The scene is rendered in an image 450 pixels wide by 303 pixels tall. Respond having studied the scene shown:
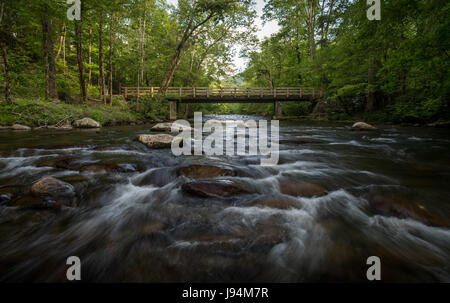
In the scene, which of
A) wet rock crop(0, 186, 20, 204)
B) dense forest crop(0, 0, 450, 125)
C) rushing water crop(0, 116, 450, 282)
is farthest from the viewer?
dense forest crop(0, 0, 450, 125)

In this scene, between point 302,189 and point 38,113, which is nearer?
point 302,189

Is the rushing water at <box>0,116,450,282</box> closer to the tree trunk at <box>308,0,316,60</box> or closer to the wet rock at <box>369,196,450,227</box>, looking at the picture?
the wet rock at <box>369,196,450,227</box>

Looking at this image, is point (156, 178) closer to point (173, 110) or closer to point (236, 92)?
point (173, 110)

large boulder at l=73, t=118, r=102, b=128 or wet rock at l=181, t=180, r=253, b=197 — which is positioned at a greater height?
large boulder at l=73, t=118, r=102, b=128

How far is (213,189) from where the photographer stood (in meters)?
2.45

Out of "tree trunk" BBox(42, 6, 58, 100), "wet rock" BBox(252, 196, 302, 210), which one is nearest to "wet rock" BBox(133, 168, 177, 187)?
"wet rock" BBox(252, 196, 302, 210)

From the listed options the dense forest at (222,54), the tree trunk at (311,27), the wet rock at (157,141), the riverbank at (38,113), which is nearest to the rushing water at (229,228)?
the wet rock at (157,141)

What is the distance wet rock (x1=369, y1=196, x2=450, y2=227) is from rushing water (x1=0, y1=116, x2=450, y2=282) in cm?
1

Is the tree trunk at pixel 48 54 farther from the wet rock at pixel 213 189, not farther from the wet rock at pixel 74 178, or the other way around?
the wet rock at pixel 213 189

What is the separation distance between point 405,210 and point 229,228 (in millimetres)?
1969

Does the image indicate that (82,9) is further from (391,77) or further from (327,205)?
(391,77)

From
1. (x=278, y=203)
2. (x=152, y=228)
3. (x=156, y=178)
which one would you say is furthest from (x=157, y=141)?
(x=278, y=203)

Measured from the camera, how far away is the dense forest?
581cm
